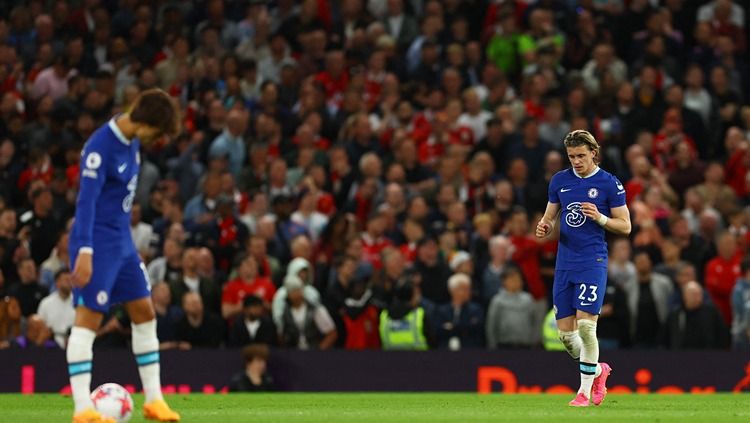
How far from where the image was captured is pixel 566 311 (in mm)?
13609

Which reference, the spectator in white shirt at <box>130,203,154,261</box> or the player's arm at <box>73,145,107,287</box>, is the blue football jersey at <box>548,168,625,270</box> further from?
the spectator in white shirt at <box>130,203,154,261</box>

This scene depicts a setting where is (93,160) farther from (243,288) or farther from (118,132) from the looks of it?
(243,288)

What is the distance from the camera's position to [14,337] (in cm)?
1914

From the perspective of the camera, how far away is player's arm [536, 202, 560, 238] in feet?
43.9

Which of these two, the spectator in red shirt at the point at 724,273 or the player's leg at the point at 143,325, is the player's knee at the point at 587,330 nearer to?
the player's leg at the point at 143,325

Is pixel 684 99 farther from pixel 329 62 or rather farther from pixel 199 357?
pixel 199 357

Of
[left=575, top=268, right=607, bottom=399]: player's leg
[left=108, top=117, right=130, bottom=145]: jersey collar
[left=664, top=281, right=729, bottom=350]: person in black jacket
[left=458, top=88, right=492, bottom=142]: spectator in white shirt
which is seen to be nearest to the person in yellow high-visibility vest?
[left=664, top=281, right=729, bottom=350]: person in black jacket

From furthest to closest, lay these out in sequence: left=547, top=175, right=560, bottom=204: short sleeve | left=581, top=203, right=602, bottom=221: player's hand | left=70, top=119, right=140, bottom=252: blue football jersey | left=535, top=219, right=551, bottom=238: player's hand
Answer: left=547, top=175, right=560, bottom=204: short sleeve, left=535, top=219, right=551, bottom=238: player's hand, left=581, top=203, right=602, bottom=221: player's hand, left=70, top=119, right=140, bottom=252: blue football jersey

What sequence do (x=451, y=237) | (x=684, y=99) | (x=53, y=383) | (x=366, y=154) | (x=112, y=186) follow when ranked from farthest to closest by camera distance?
(x=684, y=99)
(x=366, y=154)
(x=451, y=237)
(x=53, y=383)
(x=112, y=186)

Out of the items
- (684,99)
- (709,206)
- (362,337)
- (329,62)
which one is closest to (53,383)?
(362,337)

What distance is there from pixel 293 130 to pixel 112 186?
42.2ft

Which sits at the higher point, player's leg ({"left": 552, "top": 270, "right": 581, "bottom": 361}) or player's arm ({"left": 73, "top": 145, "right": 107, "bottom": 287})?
player's arm ({"left": 73, "top": 145, "right": 107, "bottom": 287})

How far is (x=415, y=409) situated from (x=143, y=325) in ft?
11.0

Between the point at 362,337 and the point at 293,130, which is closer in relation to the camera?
the point at 362,337
